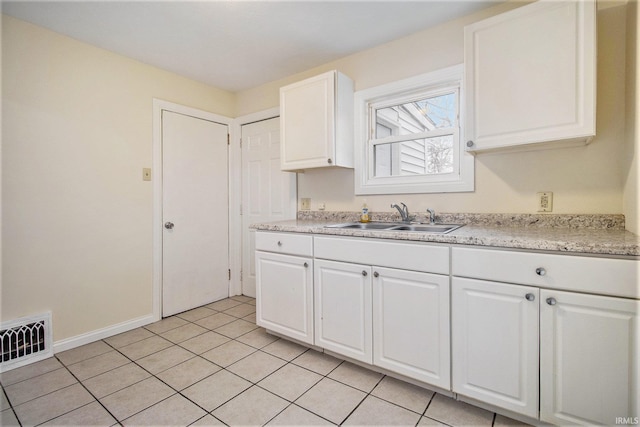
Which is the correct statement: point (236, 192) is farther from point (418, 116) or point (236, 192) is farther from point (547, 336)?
point (547, 336)

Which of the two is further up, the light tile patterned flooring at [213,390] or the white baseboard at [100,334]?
the white baseboard at [100,334]

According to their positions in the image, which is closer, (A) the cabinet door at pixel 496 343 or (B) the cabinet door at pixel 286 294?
(A) the cabinet door at pixel 496 343

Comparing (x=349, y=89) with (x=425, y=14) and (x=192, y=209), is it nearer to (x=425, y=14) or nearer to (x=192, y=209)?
(x=425, y=14)

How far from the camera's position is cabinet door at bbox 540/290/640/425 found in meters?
1.13

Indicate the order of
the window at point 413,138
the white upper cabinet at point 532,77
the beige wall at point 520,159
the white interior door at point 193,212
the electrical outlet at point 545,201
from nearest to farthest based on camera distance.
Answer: the white upper cabinet at point 532,77 < the beige wall at point 520,159 < the electrical outlet at point 545,201 < the window at point 413,138 < the white interior door at point 193,212

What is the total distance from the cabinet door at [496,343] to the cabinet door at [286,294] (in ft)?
3.10

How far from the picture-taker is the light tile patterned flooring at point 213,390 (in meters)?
1.47

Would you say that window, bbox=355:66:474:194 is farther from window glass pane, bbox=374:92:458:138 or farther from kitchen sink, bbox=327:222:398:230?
kitchen sink, bbox=327:222:398:230

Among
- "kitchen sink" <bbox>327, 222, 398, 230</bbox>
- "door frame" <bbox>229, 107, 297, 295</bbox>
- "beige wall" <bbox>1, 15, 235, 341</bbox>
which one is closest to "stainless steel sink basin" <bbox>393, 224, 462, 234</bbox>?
"kitchen sink" <bbox>327, 222, 398, 230</bbox>

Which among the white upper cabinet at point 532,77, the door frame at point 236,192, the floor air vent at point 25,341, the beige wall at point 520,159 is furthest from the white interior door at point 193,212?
the white upper cabinet at point 532,77

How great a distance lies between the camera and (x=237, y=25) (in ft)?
6.95

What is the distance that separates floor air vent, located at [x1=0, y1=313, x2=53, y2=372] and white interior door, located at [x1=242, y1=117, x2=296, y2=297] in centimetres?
172

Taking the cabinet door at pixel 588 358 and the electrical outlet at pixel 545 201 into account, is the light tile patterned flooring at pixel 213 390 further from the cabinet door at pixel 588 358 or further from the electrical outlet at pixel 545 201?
the electrical outlet at pixel 545 201

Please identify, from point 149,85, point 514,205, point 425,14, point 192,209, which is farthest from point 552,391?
point 149,85
